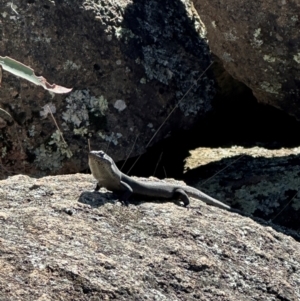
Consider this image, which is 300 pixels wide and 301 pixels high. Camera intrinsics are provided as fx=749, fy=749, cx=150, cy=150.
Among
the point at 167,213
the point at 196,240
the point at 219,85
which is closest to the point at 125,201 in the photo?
the point at 167,213

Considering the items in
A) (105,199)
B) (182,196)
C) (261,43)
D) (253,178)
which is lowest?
(105,199)

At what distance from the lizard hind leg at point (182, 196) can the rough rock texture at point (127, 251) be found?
200 mm

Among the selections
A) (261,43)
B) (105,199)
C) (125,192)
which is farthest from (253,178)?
(105,199)

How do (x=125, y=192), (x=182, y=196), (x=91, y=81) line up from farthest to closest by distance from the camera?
(x=91, y=81) → (x=182, y=196) → (x=125, y=192)

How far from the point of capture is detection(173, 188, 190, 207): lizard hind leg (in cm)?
455

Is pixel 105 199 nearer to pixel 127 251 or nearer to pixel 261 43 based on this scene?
pixel 127 251

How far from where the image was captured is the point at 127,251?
3.46 meters

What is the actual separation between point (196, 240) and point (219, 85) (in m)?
3.26

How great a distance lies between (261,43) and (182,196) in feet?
6.60

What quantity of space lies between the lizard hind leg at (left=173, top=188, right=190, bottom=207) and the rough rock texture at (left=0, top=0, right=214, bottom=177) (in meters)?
1.37

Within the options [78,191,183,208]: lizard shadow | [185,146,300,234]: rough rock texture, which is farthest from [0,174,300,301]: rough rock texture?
[185,146,300,234]: rough rock texture

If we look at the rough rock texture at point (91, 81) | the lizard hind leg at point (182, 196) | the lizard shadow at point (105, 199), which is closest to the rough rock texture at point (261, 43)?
the rough rock texture at point (91, 81)

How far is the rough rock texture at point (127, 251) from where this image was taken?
3.10 m

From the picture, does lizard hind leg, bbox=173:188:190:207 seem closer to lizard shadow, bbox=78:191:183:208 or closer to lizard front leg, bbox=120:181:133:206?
lizard shadow, bbox=78:191:183:208
